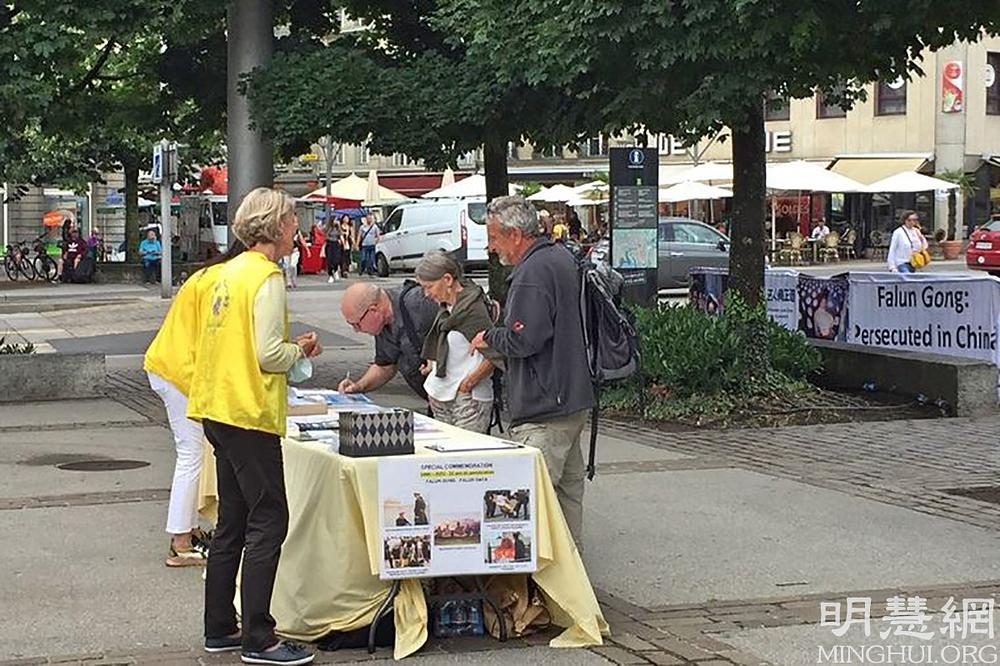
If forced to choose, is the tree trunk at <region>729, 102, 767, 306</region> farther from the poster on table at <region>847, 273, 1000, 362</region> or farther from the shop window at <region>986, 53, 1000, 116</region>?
the shop window at <region>986, 53, 1000, 116</region>

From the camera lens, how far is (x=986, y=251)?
33.4m

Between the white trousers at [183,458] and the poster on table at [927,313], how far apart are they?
977 cm

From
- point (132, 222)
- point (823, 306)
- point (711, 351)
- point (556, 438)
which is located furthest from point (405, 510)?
point (132, 222)

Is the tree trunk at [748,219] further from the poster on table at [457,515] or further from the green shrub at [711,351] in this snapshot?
the poster on table at [457,515]

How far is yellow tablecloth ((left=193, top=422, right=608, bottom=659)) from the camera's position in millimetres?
6488

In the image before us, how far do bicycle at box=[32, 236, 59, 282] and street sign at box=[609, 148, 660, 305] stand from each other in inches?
1093

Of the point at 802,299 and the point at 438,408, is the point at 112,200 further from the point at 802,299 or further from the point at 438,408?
the point at 438,408

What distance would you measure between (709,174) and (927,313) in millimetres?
25558

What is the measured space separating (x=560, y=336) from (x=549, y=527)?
963mm

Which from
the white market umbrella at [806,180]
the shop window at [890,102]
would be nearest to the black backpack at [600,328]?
the white market umbrella at [806,180]

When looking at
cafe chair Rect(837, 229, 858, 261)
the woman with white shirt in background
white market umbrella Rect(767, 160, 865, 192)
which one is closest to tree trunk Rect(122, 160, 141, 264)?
white market umbrella Rect(767, 160, 865, 192)

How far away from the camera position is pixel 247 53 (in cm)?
1549

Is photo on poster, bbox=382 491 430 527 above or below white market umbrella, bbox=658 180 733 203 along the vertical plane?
below

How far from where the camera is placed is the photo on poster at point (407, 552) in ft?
20.9
